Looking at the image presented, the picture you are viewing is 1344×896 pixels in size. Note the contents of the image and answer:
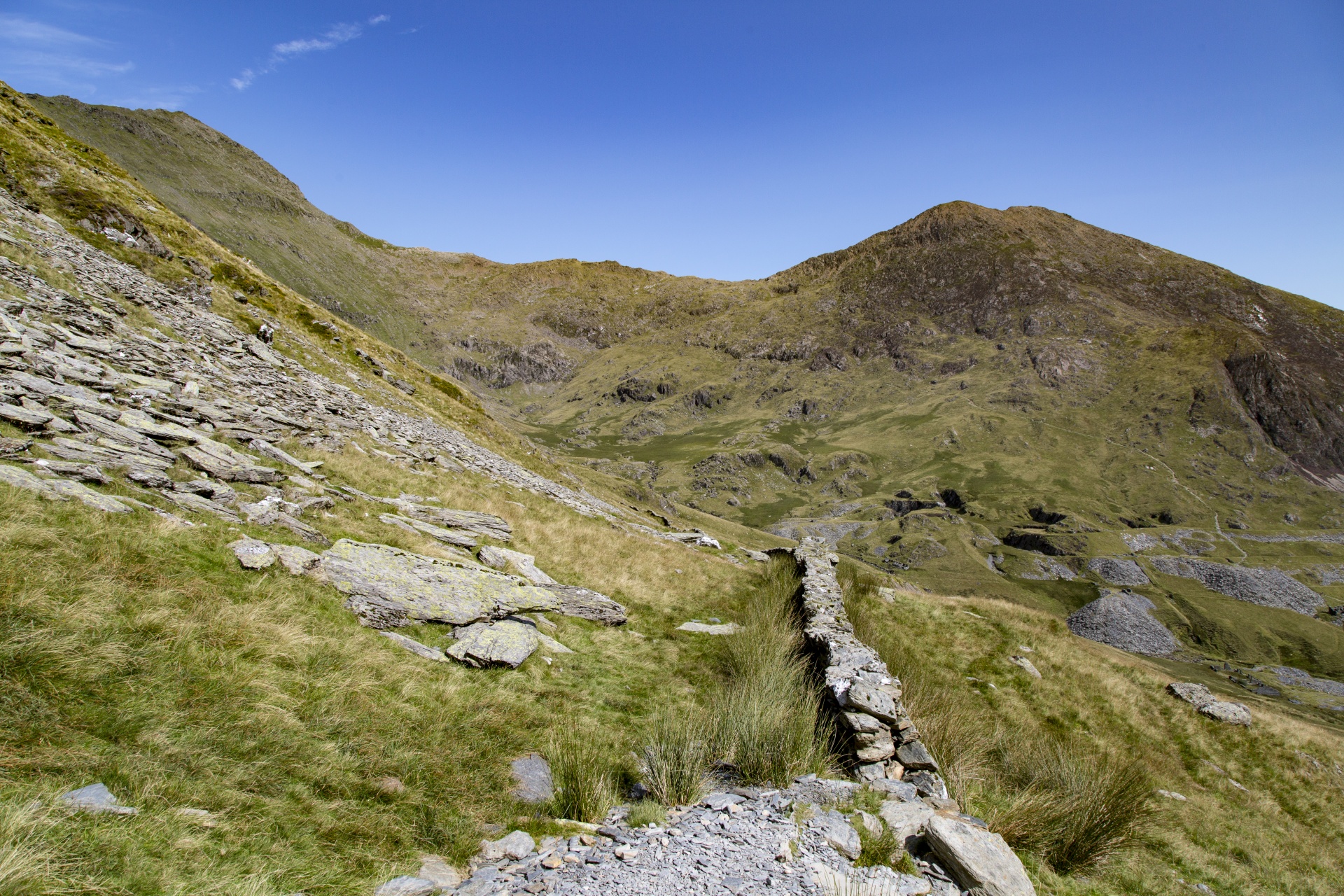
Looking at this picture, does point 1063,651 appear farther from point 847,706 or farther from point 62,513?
point 62,513

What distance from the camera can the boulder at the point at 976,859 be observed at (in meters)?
5.33

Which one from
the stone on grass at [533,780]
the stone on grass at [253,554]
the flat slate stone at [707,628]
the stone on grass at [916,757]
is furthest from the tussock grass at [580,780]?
the flat slate stone at [707,628]

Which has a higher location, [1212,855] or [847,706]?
[847,706]

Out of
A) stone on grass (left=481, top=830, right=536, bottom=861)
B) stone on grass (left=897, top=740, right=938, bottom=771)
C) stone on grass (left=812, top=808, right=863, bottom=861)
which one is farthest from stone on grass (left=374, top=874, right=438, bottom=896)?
stone on grass (left=897, top=740, right=938, bottom=771)

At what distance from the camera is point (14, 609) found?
17.9 ft

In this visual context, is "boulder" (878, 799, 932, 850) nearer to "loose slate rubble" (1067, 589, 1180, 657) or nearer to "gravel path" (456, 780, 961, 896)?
"gravel path" (456, 780, 961, 896)

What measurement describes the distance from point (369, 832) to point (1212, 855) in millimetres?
15130

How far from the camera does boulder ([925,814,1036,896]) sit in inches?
210

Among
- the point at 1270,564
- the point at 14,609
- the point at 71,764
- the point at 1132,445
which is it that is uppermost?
the point at 1132,445

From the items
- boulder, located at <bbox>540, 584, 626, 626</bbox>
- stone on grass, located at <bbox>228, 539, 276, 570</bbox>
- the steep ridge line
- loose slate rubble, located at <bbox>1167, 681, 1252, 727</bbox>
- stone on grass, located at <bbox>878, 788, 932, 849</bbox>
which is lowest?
loose slate rubble, located at <bbox>1167, 681, 1252, 727</bbox>

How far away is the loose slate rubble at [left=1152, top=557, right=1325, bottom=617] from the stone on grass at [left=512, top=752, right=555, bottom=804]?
169 metres

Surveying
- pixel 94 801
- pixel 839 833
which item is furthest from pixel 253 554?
pixel 839 833

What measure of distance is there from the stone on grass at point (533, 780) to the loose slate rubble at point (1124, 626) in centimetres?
12317

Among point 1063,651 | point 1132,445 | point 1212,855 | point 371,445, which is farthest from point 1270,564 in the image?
point 371,445
